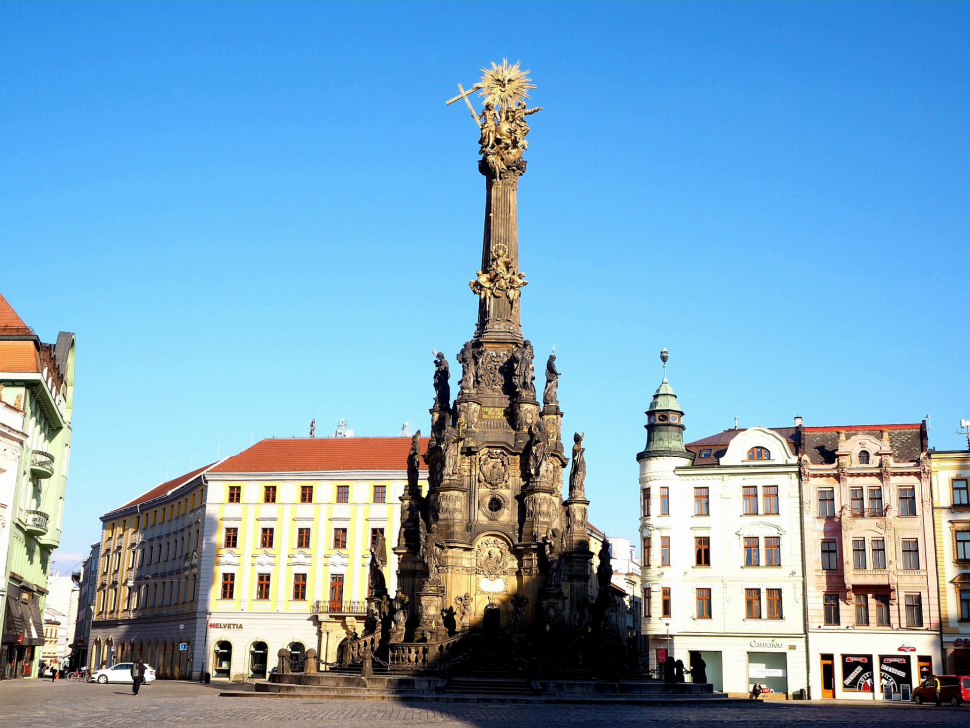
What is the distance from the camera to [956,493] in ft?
177

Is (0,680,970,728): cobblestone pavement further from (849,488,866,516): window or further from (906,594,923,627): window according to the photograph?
(849,488,866,516): window

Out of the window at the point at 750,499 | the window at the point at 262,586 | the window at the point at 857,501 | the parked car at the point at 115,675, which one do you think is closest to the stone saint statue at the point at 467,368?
the window at the point at 750,499

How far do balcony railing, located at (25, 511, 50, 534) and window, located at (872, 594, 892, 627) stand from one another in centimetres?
4069

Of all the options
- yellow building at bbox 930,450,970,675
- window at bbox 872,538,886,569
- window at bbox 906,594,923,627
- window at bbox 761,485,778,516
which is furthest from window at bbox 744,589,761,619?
yellow building at bbox 930,450,970,675

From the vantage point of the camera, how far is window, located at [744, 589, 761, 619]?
55500 millimetres

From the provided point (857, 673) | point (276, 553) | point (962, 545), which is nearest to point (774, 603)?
point (857, 673)

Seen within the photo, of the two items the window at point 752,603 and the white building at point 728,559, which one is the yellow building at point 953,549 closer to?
the white building at point 728,559

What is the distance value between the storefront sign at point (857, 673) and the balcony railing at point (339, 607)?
25766 mm

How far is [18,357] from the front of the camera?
4772cm

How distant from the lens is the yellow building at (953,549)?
51844 mm

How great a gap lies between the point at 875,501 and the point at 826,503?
239 centimetres

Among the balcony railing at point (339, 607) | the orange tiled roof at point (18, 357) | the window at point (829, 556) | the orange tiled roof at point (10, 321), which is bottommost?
the balcony railing at point (339, 607)

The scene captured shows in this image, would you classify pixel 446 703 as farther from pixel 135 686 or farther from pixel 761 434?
pixel 761 434

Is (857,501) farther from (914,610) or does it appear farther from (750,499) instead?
(914,610)
